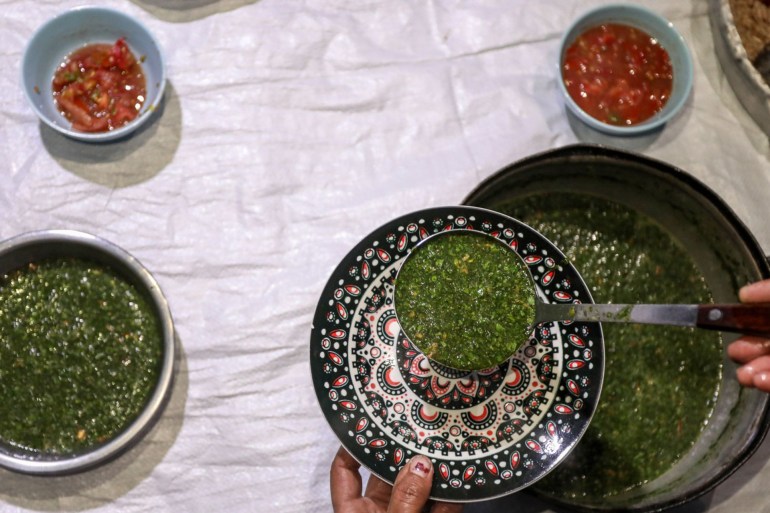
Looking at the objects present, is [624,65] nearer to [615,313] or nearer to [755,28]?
[755,28]

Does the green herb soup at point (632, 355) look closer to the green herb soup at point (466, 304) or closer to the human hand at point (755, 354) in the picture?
the human hand at point (755, 354)

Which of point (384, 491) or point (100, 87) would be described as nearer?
point (384, 491)

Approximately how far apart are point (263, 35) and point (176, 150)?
0.44 metres

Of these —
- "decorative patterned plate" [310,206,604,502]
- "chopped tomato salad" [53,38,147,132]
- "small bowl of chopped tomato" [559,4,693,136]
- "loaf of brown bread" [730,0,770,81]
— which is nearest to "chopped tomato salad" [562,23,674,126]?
"small bowl of chopped tomato" [559,4,693,136]

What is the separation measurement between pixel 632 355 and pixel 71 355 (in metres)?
1.46

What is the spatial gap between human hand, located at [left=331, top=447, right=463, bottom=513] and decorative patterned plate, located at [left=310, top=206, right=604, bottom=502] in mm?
53

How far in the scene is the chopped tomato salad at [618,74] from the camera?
208 centimetres

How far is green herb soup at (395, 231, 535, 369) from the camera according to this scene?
150 centimetres

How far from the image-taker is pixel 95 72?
2.05 metres

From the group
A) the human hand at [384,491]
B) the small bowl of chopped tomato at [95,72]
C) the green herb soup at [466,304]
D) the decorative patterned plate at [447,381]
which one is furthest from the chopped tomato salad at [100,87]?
the human hand at [384,491]

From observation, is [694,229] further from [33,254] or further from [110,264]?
[33,254]

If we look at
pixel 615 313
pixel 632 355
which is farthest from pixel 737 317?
pixel 632 355

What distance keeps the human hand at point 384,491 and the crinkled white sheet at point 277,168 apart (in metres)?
Result: 0.20

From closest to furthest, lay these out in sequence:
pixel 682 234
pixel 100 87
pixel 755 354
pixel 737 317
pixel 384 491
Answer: pixel 737 317 < pixel 755 354 < pixel 384 491 < pixel 682 234 < pixel 100 87
